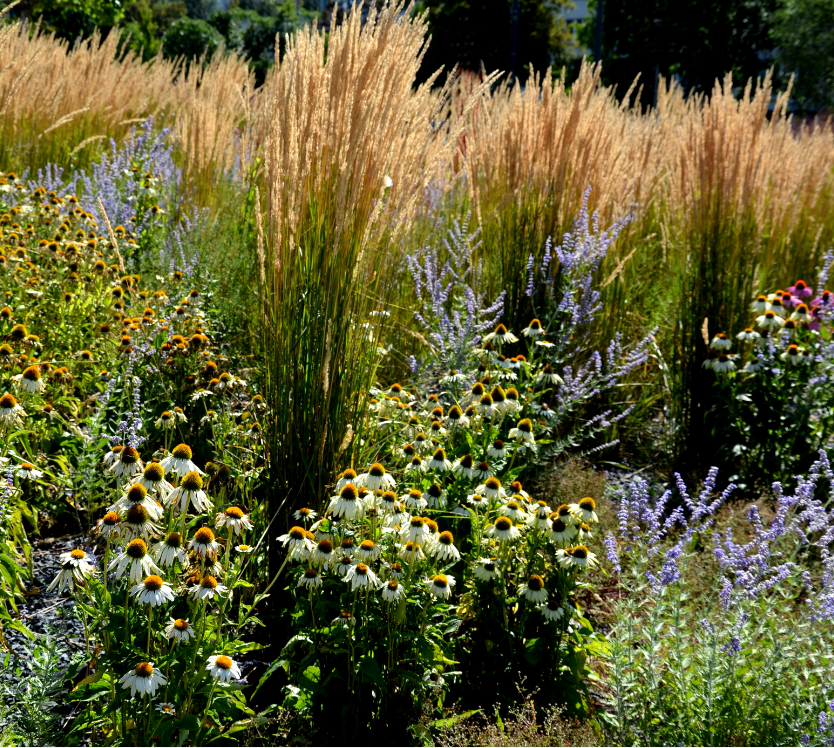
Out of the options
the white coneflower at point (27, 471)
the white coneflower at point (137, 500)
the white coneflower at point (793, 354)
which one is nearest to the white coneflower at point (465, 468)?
the white coneflower at point (137, 500)

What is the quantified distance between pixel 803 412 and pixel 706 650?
5.80ft

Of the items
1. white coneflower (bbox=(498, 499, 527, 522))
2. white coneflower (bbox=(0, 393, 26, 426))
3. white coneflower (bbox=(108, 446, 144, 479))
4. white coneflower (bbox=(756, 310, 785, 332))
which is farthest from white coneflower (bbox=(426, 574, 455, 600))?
white coneflower (bbox=(756, 310, 785, 332))

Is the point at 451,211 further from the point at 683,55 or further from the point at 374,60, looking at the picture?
the point at 683,55

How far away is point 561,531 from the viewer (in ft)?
6.19

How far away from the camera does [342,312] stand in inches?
85.1

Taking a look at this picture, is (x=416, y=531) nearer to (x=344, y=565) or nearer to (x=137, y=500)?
(x=344, y=565)

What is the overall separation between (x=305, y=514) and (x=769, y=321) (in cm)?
238

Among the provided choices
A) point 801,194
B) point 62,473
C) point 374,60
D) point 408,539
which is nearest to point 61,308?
point 62,473

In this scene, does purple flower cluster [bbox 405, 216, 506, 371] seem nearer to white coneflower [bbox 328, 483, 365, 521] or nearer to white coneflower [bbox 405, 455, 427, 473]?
white coneflower [bbox 405, 455, 427, 473]

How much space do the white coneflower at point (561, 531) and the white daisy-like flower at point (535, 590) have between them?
0.11 metres

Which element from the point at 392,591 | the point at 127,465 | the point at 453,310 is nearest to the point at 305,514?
the point at 392,591

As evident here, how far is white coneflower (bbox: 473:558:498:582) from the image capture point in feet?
6.20

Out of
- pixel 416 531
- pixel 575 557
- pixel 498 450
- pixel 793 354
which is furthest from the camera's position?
pixel 793 354

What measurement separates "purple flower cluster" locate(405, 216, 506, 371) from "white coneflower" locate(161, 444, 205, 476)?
1.47 m
